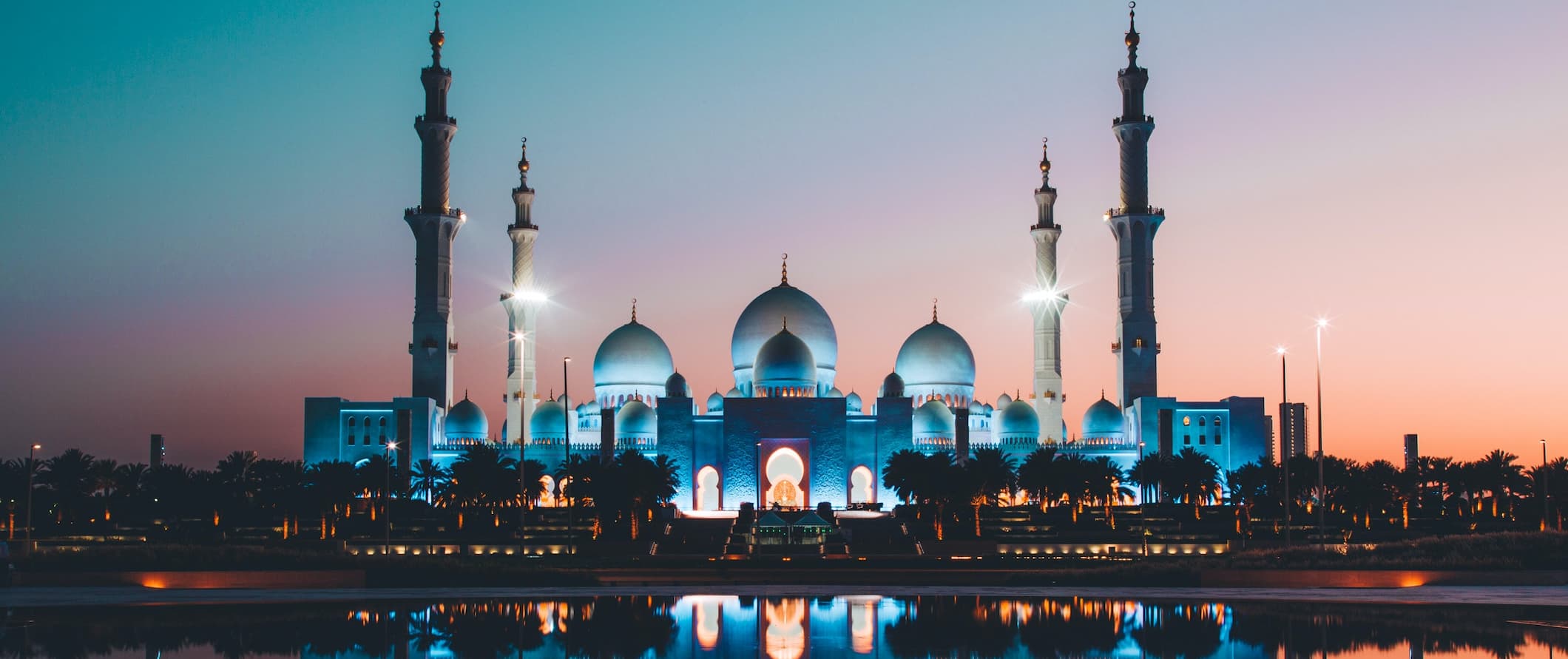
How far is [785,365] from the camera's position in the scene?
6969 centimetres

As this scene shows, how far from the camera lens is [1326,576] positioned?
32.1m

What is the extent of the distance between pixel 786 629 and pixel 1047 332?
5408 cm

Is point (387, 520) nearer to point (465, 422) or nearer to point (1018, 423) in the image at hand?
point (465, 422)

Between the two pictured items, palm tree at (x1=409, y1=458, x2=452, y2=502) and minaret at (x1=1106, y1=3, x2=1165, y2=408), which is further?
minaret at (x1=1106, y1=3, x2=1165, y2=408)

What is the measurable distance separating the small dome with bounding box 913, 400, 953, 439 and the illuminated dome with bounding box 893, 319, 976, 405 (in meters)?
3.97

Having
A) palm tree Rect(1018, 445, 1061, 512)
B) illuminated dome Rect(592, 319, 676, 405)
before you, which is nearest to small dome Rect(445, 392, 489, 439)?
illuminated dome Rect(592, 319, 676, 405)

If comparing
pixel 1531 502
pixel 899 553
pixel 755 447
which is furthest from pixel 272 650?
pixel 1531 502

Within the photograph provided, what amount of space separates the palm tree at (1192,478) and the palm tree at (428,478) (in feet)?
90.1

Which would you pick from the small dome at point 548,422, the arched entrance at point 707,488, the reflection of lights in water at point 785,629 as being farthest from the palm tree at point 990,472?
the reflection of lights in water at point 785,629

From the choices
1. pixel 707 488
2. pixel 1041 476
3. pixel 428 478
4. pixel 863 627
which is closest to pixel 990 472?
pixel 1041 476

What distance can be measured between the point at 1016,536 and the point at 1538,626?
92.2ft

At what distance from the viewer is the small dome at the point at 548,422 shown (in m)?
72.8

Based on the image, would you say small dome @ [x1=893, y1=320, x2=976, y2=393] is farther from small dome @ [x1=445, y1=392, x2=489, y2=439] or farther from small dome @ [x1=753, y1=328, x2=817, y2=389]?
small dome @ [x1=445, y1=392, x2=489, y2=439]

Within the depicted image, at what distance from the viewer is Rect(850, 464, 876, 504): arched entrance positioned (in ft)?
225
